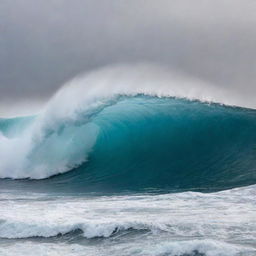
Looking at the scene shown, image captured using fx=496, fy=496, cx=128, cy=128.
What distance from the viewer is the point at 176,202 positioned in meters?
9.70

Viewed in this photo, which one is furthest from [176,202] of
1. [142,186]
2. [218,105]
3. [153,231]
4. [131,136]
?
[218,105]

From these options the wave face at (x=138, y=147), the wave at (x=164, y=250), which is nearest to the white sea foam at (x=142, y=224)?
the wave at (x=164, y=250)

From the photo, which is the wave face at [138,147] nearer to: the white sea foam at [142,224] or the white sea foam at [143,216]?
the white sea foam at [143,216]

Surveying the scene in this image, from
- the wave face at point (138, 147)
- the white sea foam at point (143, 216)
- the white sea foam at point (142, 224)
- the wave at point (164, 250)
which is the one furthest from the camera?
the wave face at point (138, 147)

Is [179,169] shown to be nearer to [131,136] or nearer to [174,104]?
[131,136]

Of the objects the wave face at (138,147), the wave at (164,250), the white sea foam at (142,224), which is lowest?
the wave at (164,250)

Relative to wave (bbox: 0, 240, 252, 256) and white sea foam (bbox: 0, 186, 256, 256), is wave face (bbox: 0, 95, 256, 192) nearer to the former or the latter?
white sea foam (bbox: 0, 186, 256, 256)

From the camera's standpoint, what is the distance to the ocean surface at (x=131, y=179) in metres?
7.09

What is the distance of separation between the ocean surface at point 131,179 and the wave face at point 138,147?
0.03 meters

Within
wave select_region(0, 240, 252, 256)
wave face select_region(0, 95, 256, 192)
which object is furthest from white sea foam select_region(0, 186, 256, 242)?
wave face select_region(0, 95, 256, 192)

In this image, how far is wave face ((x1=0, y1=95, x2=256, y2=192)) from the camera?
1366 centimetres

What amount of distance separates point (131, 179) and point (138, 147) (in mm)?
2738

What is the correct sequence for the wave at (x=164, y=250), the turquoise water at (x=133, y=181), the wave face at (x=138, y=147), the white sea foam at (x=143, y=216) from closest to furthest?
the wave at (x=164, y=250)
the turquoise water at (x=133, y=181)
the white sea foam at (x=143, y=216)
the wave face at (x=138, y=147)

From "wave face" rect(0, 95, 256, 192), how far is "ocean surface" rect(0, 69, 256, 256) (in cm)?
3
